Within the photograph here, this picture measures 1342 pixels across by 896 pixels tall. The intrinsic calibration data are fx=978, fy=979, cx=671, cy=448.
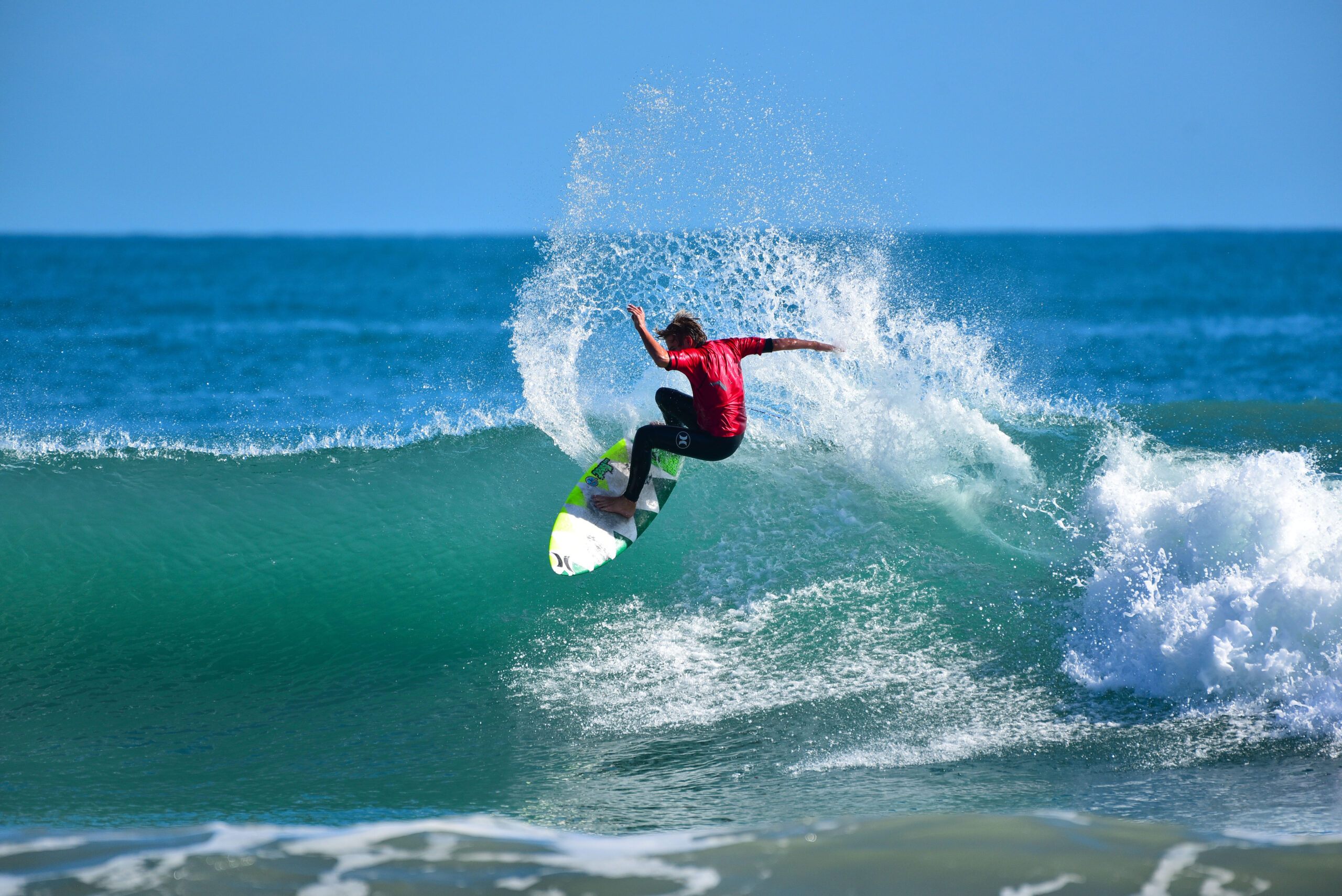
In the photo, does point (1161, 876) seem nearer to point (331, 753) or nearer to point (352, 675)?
point (331, 753)

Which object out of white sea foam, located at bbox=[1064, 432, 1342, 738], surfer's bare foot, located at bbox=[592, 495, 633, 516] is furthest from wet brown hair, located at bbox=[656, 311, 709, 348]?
white sea foam, located at bbox=[1064, 432, 1342, 738]

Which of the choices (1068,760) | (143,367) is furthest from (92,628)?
(143,367)

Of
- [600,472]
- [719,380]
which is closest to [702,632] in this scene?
[600,472]

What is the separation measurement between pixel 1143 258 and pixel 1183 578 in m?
52.3

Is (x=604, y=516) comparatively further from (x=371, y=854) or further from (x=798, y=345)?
(x=371, y=854)

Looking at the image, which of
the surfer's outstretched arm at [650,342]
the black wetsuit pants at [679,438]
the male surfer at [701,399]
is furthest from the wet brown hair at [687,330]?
the black wetsuit pants at [679,438]

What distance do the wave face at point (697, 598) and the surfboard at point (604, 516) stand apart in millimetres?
316

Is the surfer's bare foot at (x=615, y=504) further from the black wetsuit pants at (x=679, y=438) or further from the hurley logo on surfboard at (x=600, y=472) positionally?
the black wetsuit pants at (x=679, y=438)

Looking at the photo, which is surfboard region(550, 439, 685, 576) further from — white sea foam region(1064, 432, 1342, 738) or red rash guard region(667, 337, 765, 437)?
white sea foam region(1064, 432, 1342, 738)

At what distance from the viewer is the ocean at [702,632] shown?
164 inches

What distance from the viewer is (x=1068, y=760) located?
16.0ft

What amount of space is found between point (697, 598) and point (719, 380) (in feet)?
5.18

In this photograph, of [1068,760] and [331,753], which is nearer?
[1068,760]

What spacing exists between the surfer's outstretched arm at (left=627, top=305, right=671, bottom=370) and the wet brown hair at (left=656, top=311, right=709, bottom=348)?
273mm
